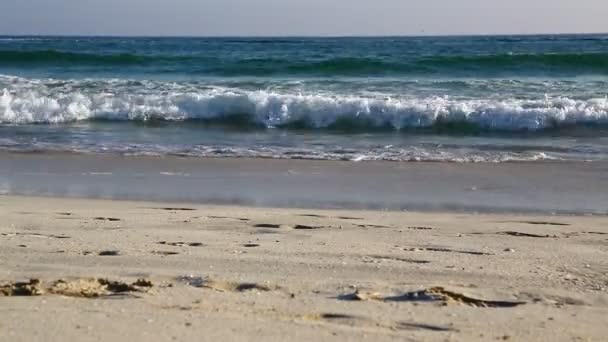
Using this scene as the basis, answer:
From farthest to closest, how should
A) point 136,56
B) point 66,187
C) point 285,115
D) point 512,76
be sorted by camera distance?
point 136,56
point 512,76
point 285,115
point 66,187

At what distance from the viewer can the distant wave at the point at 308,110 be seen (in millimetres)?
12875

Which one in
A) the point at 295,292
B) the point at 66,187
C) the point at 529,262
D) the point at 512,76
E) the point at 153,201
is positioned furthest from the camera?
the point at 512,76

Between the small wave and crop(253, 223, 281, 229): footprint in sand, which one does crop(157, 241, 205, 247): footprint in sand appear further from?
the small wave

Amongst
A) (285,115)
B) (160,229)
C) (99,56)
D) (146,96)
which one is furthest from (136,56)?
(160,229)

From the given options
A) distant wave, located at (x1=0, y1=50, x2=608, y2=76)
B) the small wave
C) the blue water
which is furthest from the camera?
the small wave

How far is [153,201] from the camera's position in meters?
6.74

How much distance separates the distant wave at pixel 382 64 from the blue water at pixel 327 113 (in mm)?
99

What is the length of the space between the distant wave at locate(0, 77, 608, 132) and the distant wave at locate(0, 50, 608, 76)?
6129 millimetres

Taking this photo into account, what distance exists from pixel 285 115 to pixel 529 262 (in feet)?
32.0

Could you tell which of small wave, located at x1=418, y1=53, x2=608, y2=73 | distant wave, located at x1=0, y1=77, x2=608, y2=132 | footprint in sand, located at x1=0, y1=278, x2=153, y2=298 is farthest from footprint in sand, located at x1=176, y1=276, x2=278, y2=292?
small wave, located at x1=418, y1=53, x2=608, y2=73

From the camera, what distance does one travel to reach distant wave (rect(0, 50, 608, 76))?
70.8 feet

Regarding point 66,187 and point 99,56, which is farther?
point 99,56

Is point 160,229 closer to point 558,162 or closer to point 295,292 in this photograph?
point 295,292

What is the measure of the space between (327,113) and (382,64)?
29.5 feet
